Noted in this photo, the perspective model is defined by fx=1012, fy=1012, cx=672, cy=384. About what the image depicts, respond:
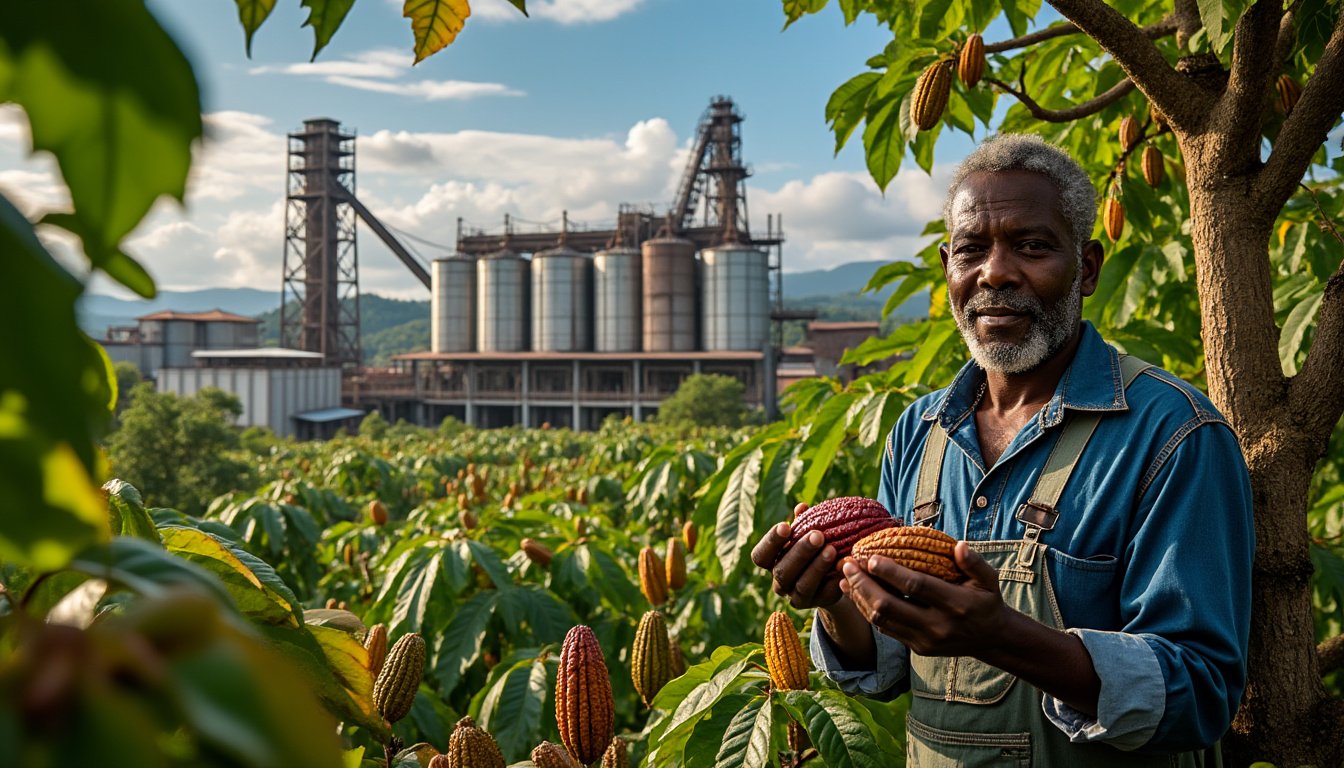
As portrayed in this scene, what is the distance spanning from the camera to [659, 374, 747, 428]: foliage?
27953 millimetres

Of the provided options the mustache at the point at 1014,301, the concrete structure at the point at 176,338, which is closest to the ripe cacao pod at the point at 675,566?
the mustache at the point at 1014,301

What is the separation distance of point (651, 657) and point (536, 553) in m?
1.24

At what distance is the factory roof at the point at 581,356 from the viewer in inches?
1371

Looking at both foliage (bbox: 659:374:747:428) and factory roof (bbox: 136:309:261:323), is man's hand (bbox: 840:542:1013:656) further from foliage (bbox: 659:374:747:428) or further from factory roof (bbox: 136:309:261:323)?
factory roof (bbox: 136:309:261:323)

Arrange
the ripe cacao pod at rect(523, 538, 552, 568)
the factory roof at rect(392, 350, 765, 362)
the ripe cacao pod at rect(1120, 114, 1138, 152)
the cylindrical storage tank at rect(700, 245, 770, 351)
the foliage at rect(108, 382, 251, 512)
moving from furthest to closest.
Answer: the cylindrical storage tank at rect(700, 245, 770, 351) < the factory roof at rect(392, 350, 765, 362) < the foliage at rect(108, 382, 251, 512) < the ripe cacao pod at rect(523, 538, 552, 568) < the ripe cacao pod at rect(1120, 114, 1138, 152)

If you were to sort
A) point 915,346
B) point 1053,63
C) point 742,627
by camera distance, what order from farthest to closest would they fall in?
point 742,627, point 1053,63, point 915,346

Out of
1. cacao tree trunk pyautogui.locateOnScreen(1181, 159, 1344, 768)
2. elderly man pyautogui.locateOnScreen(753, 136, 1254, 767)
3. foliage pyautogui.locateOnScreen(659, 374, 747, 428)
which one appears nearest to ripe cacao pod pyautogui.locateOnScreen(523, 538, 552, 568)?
elderly man pyautogui.locateOnScreen(753, 136, 1254, 767)

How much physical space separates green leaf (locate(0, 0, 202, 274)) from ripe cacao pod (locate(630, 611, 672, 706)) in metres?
A: 1.56

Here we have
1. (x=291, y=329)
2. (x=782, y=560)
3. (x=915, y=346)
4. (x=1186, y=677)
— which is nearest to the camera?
(x=1186, y=677)

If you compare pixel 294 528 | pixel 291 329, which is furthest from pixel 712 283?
pixel 294 528

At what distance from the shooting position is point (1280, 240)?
304 cm

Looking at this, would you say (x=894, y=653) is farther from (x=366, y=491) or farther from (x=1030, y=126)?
(x=366, y=491)

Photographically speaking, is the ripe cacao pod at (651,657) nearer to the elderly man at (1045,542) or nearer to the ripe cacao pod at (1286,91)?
the elderly man at (1045,542)

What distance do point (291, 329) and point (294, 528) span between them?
42046mm
